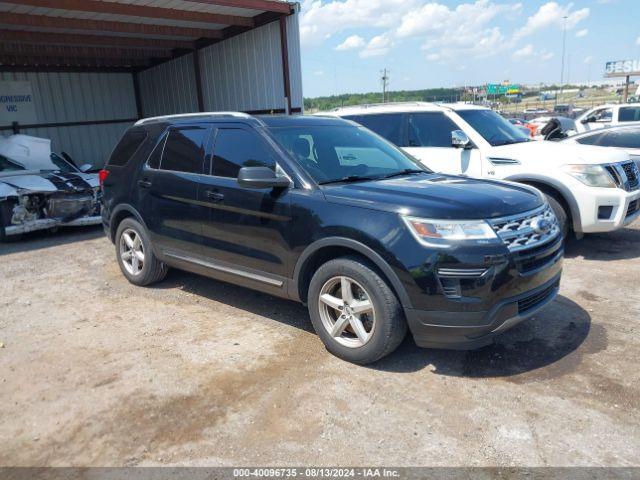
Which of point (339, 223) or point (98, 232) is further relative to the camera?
point (98, 232)

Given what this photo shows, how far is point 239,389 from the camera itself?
138 inches

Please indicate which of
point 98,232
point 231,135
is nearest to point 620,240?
point 231,135

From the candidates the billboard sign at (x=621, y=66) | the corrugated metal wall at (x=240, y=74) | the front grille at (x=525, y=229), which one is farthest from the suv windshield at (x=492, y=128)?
the billboard sign at (x=621, y=66)

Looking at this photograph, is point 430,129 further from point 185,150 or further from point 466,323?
point 466,323

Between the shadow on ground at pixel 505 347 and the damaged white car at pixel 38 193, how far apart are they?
15.5 feet

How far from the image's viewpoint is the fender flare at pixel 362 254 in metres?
3.42

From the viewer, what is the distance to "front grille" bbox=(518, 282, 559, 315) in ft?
11.4

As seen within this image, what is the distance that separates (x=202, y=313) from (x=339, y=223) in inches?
77.9

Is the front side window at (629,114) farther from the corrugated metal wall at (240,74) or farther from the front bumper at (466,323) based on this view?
the front bumper at (466,323)

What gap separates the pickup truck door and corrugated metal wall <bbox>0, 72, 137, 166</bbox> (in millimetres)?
13328

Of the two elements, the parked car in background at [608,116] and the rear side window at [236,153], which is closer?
the rear side window at [236,153]

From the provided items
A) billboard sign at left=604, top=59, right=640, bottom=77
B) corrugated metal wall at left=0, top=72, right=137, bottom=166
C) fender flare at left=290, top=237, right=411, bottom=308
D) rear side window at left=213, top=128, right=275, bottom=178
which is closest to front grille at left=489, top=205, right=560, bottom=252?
fender flare at left=290, top=237, right=411, bottom=308

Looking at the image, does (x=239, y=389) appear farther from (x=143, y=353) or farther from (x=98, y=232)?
(x=98, y=232)

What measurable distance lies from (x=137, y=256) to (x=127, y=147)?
1.24 m
